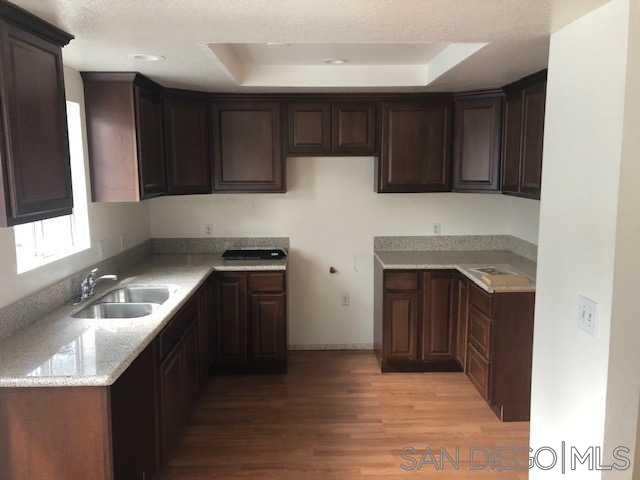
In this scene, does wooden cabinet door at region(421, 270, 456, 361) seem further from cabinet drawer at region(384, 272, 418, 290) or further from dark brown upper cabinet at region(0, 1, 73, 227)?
dark brown upper cabinet at region(0, 1, 73, 227)

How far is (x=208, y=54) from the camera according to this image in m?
2.68

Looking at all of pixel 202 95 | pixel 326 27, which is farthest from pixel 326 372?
pixel 326 27

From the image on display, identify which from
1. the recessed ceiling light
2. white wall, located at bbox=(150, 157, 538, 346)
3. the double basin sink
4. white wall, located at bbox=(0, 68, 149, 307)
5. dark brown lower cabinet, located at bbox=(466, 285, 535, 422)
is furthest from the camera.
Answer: white wall, located at bbox=(150, 157, 538, 346)

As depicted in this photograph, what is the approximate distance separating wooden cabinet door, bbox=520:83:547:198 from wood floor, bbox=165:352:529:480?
1557mm

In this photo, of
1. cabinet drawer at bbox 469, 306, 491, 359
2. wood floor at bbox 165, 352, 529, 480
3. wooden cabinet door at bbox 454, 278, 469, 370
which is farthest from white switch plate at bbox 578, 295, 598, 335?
wooden cabinet door at bbox 454, 278, 469, 370

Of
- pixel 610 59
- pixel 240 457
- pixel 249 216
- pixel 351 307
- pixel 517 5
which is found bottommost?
pixel 240 457

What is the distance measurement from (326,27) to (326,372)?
2890 mm

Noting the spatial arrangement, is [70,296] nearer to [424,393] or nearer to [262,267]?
[262,267]

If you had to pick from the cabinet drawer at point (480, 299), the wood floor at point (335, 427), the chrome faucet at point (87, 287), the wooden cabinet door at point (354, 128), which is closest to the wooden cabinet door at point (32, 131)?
the chrome faucet at point (87, 287)

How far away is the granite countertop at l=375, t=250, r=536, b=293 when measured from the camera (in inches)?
150

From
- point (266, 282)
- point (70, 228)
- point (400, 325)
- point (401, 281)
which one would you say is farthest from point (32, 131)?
point (400, 325)

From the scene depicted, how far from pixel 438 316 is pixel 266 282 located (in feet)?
4.54

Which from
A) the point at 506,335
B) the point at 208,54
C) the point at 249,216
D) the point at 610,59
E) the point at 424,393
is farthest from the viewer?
the point at 249,216

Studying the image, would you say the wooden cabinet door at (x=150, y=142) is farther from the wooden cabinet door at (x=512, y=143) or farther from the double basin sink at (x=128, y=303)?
the wooden cabinet door at (x=512, y=143)
